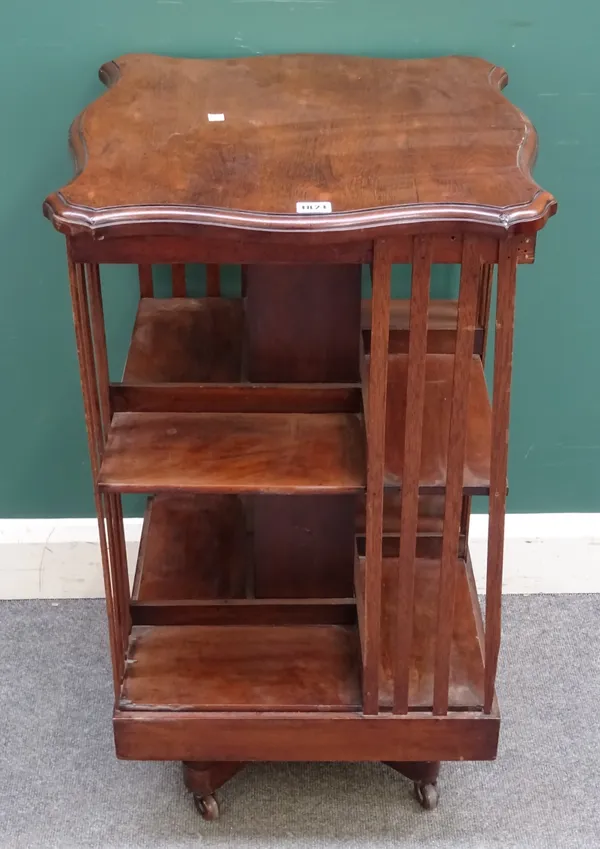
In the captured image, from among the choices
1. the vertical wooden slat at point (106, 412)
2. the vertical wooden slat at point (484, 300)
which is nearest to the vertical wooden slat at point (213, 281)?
the vertical wooden slat at point (106, 412)

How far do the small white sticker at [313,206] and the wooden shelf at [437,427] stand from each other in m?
0.33

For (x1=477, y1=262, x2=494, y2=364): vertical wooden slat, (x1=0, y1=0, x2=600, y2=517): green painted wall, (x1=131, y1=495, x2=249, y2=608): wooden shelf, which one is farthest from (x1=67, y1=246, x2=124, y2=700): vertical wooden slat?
(x1=477, y1=262, x2=494, y2=364): vertical wooden slat

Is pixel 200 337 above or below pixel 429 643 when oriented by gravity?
above

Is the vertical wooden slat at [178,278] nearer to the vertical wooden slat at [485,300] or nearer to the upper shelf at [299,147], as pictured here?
the upper shelf at [299,147]

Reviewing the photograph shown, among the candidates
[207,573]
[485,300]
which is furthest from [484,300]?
[207,573]

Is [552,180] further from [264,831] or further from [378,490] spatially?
[264,831]

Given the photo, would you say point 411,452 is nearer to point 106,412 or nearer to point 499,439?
point 499,439

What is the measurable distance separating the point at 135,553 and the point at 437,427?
2.46 feet

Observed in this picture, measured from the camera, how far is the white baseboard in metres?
1.75

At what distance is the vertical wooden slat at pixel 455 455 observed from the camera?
3.27ft

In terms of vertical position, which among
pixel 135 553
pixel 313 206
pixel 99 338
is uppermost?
pixel 313 206

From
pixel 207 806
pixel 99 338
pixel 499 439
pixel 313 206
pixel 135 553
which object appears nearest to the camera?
pixel 313 206

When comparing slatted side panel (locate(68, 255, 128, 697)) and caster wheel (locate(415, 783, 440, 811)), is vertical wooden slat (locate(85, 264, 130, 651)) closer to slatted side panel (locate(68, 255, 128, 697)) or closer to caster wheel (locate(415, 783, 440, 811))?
slatted side panel (locate(68, 255, 128, 697))

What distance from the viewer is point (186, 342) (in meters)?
1.41
